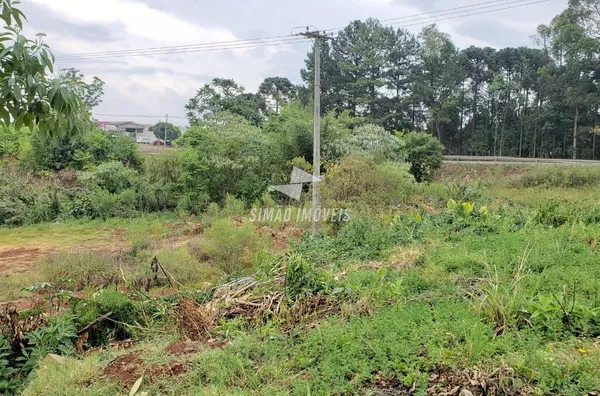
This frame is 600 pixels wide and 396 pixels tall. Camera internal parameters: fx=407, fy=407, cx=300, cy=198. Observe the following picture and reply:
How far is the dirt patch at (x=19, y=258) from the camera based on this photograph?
7.16m

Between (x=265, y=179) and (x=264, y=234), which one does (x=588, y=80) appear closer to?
(x=265, y=179)

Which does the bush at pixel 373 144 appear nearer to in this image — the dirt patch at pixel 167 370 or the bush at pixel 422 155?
the bush at pixel 422 155

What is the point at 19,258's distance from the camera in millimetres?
7980

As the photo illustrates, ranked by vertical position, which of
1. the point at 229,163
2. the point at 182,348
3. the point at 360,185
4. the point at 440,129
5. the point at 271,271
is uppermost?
the point at 440,129

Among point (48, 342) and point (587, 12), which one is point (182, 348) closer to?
point (48, 342)

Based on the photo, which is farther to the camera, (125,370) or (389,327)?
(389,327)

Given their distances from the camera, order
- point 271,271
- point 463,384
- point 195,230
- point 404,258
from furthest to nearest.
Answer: point 195,230 < point 404,258 < point 271,271 < point 463,384

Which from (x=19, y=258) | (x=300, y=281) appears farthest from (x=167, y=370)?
(x=19, y=258)

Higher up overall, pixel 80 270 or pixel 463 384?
pixel 463 384

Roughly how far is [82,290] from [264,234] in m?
3.04

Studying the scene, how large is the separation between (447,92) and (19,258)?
2679 centimetres

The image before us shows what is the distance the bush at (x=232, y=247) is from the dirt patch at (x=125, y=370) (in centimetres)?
337

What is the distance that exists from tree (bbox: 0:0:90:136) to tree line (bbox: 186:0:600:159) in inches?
930

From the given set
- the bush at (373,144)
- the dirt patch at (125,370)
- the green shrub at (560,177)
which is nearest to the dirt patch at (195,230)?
the bush at (373,144)
